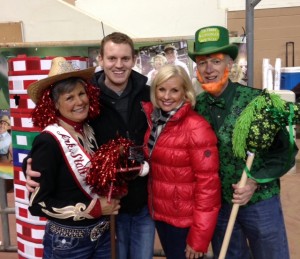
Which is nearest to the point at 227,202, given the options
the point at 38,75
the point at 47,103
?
the point at 47,103

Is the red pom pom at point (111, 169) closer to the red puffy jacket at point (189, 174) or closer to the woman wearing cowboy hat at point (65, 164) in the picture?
the woman wearing cowboy hat at point (65, 164)

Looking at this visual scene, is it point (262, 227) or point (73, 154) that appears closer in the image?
point (73, 154)

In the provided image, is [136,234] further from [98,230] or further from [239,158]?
[239,158]

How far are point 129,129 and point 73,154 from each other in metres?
0.40

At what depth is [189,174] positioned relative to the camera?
212cm

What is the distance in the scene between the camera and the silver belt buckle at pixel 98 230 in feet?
7.02

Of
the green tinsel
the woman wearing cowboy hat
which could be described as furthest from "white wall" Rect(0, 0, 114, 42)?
the green tinsel

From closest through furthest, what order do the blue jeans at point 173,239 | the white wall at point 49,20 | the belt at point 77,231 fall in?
the belt at point 77,231
the blue jeans at point 173,239
the white wall at point 49,20

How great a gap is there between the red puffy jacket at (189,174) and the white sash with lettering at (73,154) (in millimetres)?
373

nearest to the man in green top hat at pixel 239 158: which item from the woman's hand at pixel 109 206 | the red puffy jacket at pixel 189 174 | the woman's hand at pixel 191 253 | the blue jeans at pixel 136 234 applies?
the red puffy jacket at pixel 189 174

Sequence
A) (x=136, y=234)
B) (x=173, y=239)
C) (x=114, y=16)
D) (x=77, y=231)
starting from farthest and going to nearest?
(x=114, y=16), (x=136, y=234), (x=173, y=239), (x=77, y=231)

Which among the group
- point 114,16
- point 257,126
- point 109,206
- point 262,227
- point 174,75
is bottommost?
point 262,227

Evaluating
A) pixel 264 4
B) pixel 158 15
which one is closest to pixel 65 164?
pixel 158 15

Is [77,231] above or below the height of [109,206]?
below
